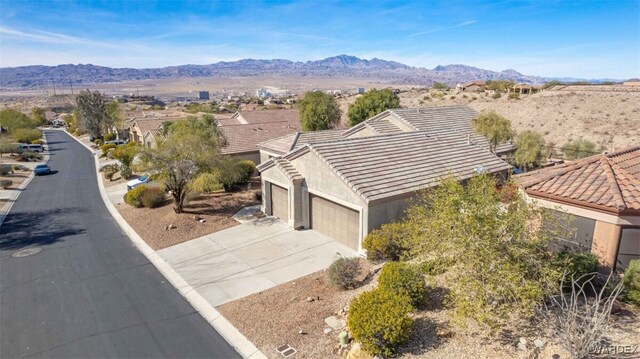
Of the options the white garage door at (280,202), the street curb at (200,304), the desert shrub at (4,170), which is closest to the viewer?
the street curb at (200,304)

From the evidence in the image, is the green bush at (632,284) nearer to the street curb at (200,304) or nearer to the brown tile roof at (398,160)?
the brown tile roof at (398,160)

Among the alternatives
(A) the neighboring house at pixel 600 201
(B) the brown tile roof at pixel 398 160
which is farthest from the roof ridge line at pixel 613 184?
(B) the brown tile roof at pixel 398 160

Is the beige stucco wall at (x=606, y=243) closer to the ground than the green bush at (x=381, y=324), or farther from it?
farther from it

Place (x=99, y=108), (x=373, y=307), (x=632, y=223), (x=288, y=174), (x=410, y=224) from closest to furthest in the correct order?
1. (x=373, y=307)
2. (x=410, y=224)
3. (x=632, y=223)
4. (x=288, y=174)
5. (x=99, y=108)

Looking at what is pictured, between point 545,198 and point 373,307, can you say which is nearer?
point 373,307

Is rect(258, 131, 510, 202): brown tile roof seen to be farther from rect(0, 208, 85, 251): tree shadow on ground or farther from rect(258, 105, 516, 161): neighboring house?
rect(0, 208, 85, 251): tree shadow on ground

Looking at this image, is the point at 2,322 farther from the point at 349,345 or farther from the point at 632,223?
Answer: the point at 632,223

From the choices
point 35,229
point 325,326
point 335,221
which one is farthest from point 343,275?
point 35,229

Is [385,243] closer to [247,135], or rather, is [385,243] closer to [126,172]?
[247,135]

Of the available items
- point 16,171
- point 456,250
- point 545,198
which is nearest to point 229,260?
point 456,250
